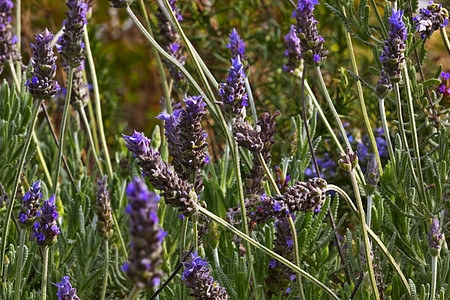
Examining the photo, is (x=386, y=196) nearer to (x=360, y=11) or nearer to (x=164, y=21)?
(x=360, y=11)

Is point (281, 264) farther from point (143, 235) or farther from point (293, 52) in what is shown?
point (143, 235)

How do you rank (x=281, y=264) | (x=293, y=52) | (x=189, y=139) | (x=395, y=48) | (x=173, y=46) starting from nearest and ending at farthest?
(x=189, y=139) → (x=395, y=48) → (x=281, y=264) → (x=293, y=52) → (x=173, y=46)

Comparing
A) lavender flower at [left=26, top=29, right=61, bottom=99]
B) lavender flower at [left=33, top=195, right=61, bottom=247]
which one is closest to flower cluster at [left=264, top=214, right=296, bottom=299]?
lavender flower at [left=33, top=195, right=61, bottom=247]

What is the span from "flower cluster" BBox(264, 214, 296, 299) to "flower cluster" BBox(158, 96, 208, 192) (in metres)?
0.24

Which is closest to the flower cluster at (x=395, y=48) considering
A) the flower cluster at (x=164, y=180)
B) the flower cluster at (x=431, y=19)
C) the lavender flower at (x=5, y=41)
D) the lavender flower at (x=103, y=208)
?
the flower cluster at (x=431, y=19)

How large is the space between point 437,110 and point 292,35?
0.43 meters

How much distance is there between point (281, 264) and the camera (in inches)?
52.1

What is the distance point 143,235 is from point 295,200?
42 cm

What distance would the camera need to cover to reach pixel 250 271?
4.11 feet

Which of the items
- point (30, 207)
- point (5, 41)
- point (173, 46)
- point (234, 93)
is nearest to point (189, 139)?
point (234, 93)

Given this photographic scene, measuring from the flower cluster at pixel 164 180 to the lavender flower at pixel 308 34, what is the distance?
1.60ft

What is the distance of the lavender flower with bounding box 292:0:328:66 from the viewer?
1331 millimetres

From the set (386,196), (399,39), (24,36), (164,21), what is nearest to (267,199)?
(399,39)

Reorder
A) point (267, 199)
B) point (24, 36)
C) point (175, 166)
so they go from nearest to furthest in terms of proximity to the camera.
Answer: point (267, 199) < point (175, 166) < point (24, 36)
